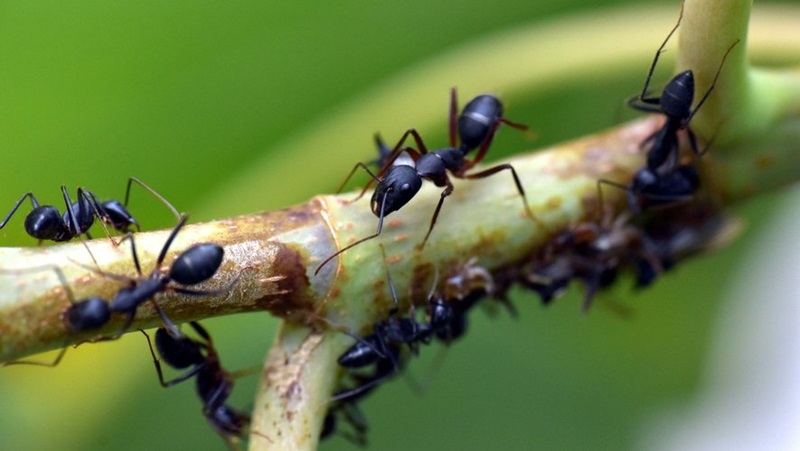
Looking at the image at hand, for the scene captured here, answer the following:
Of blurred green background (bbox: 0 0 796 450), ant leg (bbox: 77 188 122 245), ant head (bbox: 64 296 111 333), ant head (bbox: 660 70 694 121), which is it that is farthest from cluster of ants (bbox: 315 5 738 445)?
ant leg (bbox: 77 188 122 245)

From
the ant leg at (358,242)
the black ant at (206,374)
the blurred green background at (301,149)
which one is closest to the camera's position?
the ant leg at (358,242)

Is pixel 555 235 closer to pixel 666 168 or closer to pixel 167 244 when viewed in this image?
pixel 666 168

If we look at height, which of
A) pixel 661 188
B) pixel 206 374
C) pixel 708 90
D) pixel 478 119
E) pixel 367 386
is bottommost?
pixel 367 386

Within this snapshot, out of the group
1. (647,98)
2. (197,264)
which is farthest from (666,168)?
(197,264)

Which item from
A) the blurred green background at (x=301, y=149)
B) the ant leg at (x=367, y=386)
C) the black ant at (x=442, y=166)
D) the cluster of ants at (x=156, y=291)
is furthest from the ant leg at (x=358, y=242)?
the blurred green background at (x=301, y=149)

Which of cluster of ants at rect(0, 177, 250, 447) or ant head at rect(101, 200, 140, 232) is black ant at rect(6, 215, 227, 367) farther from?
ant head at rect(101, 200, 140, 232)

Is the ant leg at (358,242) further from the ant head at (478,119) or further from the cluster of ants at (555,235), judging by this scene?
the ant head at (478,119)
